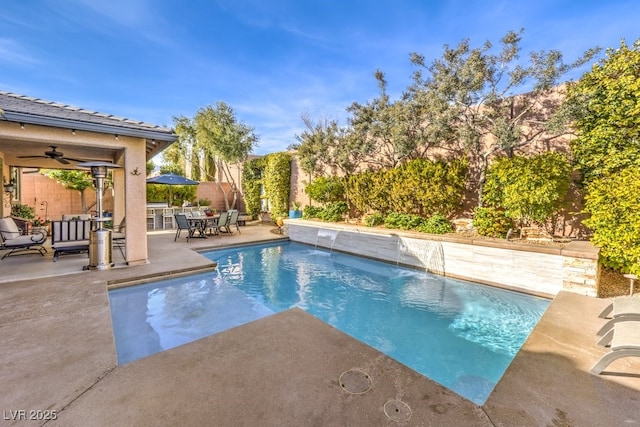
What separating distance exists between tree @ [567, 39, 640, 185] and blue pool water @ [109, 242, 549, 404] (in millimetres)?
3446

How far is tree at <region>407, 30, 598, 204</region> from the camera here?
7.33 metres

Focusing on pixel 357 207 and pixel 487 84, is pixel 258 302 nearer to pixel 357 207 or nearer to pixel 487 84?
pixel 357 207

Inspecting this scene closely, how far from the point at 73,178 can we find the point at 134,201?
10.4m

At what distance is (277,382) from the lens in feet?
7.88

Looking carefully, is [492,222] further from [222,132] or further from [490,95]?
[222,132]

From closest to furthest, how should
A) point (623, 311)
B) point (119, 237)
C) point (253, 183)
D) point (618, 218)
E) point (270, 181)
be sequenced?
point (623, 311) < point (618, 218) < point (119, 237) < point (270, 181) < point (253, 183)

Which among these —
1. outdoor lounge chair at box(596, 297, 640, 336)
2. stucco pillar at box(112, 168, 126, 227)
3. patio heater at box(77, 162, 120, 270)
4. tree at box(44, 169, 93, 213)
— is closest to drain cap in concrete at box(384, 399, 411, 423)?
outdoor lounge chair at box(596, 297, 640, 336)

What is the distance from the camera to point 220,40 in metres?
10.1

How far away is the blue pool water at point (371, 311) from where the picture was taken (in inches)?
150

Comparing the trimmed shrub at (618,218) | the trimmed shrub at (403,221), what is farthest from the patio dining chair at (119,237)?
the trimmed shrub at (618,218)

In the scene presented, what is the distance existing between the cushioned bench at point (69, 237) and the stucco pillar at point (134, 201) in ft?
4.49

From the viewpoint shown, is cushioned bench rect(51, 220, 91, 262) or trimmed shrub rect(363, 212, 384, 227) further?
trimmed shrub rect(363, 212, 384, 227)

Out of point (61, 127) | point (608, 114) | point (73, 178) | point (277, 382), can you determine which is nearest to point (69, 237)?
point (61, 127)

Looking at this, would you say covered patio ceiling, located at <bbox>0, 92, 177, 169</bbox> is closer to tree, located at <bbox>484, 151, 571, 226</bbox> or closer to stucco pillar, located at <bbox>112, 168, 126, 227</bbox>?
stucco pillar, located at <bbox>112, 168, 126, 227</bbox>
